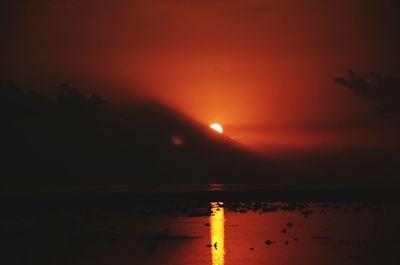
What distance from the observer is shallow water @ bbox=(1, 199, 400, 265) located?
38844mm

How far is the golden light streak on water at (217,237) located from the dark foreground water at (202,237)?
54 millimetres

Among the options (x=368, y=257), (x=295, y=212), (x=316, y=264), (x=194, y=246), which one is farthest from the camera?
(x=295, y=212)

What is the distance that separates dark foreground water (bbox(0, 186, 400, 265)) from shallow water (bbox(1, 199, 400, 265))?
56 millimetres

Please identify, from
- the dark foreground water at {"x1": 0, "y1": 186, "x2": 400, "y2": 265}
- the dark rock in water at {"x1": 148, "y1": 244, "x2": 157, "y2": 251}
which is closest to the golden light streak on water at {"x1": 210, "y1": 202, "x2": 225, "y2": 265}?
the dark foreground water at {"x1": 0, "y1": 186, "x2": 400, "y2": 265}

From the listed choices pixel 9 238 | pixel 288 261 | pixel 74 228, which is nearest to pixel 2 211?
pixel 74 228

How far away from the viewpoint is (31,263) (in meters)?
37.7

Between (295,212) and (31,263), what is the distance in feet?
141

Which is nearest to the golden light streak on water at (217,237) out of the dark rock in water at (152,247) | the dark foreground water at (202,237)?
the dark foreground water at (202,237)

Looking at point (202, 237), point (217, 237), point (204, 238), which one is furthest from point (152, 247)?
point (217, 237)

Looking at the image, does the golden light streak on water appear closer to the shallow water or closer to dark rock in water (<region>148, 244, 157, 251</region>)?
the shallow water

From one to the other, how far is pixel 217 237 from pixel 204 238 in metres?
1.07

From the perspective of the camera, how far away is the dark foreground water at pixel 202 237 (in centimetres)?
3884

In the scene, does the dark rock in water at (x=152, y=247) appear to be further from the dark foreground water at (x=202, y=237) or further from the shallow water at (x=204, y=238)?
the shallow water at (x=204, y=238)

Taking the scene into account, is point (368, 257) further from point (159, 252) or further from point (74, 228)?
point (74, 228)
